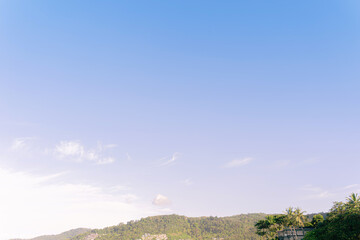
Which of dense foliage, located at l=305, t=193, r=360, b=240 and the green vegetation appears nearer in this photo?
dense foliage, located at l=305, t=193, r=360, b=240

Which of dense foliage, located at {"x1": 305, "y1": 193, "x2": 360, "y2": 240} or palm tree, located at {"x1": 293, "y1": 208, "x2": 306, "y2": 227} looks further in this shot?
palm tree, located at {"x1": 293, "y1": 208, "x2": 306, "y2": 227}

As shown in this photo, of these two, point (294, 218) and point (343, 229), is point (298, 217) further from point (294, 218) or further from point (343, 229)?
point (343, 229)

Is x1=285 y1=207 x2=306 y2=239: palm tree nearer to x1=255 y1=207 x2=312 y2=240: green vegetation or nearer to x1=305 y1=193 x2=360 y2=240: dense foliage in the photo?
x1=255 y1=207 x2=312 y2=240: green vegetation

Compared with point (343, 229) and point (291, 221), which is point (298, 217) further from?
point (343, 229)

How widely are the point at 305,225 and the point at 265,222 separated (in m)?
14.5

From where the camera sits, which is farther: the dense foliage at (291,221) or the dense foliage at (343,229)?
the dense foliage at (291,221)

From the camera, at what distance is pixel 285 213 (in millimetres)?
101500

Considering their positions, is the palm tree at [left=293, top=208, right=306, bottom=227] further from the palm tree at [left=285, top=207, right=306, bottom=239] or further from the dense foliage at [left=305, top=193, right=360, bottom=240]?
the dense foliage at [left=305, top=193, right=360, bottom=240]

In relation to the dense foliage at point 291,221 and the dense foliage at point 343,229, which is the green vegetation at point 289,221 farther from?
the dense foliage at point 343,229

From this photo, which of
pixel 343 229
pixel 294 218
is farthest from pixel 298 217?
pixel 343 229

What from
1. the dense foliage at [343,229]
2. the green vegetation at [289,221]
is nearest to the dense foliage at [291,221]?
the green vegetation at [289,221]

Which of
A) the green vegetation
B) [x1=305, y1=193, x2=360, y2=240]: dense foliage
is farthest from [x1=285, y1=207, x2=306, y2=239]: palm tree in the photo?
[x1=305, y1=193, x2=360, y2=240]: dense foliage

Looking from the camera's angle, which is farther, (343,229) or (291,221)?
(291,221)

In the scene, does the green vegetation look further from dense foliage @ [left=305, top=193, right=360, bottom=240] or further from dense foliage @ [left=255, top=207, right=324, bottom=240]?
dense foliage @ [left=305, top=193, right=360, bottom=240]
